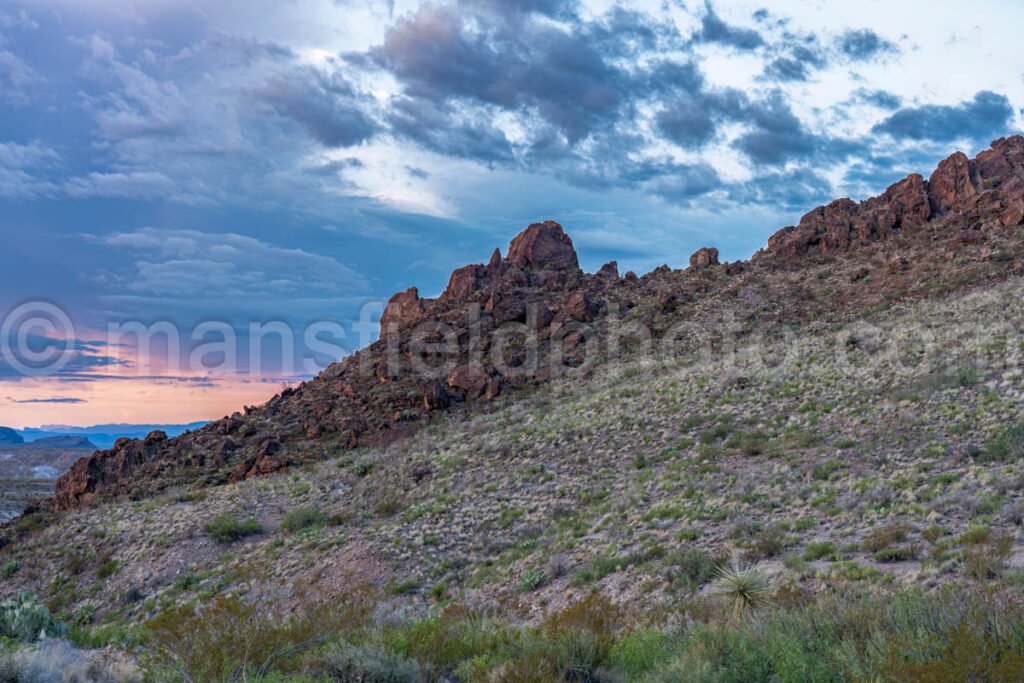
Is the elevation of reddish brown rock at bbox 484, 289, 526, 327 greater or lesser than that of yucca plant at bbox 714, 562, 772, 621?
greater

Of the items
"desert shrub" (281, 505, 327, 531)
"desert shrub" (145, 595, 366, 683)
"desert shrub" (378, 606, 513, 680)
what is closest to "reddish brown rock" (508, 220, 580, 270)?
"desert shrub" (281, 505, 327, 531)

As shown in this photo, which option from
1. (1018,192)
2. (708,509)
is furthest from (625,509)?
(1018,192)

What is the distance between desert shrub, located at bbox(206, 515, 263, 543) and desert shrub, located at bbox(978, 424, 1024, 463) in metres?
21.1

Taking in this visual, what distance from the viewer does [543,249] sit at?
179ft

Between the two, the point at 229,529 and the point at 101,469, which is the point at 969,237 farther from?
A: the point at 101,469

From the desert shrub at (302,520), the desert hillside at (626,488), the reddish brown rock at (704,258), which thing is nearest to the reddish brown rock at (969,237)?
the desert hillside at (626,488)

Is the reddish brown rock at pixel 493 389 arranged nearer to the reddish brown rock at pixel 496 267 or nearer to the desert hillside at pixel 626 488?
the desert hillside at pixel 626 488

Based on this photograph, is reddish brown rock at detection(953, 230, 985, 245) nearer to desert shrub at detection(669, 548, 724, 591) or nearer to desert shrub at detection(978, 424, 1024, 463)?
desert shrub at detection(978, 424, 1024, 463)

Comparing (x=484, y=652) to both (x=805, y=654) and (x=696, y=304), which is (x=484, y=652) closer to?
(x=805, y=654)

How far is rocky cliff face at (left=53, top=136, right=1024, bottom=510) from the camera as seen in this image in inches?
1347

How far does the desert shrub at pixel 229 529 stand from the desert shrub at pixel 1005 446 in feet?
69.2

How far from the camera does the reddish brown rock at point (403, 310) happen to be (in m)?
48.5

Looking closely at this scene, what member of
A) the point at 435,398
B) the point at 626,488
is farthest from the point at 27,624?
the point at 435,398

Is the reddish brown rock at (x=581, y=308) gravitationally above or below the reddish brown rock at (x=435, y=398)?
above
